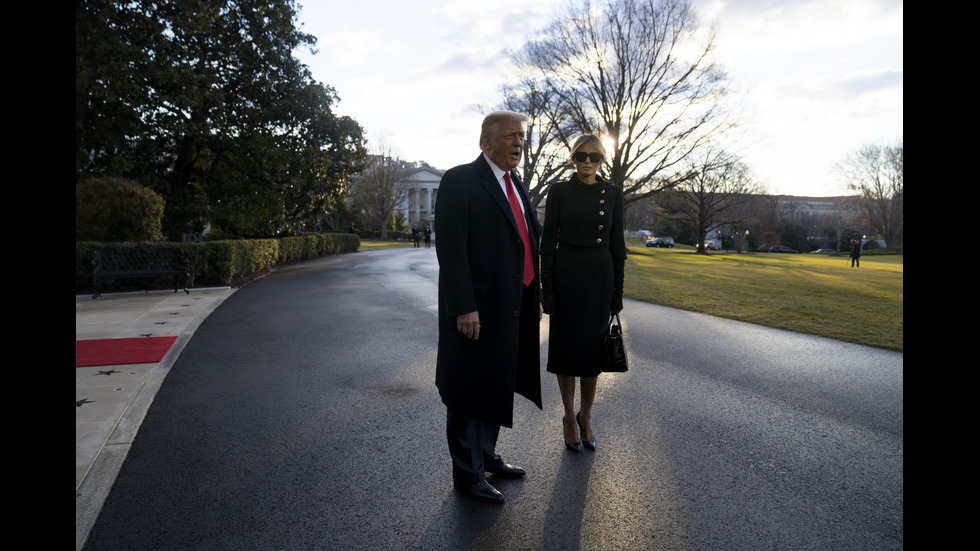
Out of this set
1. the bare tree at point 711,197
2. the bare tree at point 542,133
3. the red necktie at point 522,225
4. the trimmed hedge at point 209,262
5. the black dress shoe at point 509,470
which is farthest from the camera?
the bare tree at point 711,197

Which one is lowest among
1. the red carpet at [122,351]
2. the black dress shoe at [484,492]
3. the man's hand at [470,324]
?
the black dress shoe at [484,492]

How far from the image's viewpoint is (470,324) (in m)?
2.97

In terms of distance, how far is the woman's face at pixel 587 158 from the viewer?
3.67 meters

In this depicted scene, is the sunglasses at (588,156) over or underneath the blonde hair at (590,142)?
underneath

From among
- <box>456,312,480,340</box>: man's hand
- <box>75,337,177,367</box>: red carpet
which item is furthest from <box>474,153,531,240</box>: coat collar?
<box>75,337,177,367</box>: red carpet

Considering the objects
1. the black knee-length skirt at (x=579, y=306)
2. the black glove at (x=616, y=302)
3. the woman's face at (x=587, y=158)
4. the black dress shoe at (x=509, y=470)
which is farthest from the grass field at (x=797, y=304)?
the black dress shoe at (x=509, y=470)

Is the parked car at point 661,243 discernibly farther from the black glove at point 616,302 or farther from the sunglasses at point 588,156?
the sunglasses at point 588,156

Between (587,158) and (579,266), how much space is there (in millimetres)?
690

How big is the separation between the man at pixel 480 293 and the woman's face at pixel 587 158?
63cm

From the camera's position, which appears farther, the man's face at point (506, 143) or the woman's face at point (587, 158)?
the woman's face at point (587, 158)
